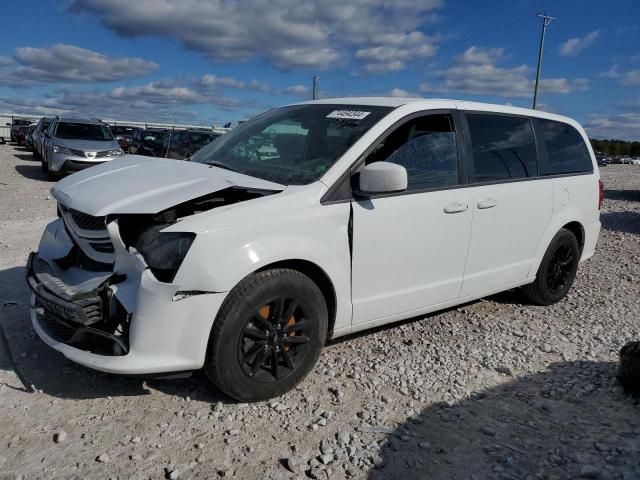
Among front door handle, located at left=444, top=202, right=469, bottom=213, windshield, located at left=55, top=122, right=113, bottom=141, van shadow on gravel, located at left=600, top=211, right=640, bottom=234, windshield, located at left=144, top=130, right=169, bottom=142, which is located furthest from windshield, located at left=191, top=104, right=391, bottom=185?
windshield, located at left=144, top=130, right=169, bottom=142

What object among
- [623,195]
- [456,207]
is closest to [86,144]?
[456,207]

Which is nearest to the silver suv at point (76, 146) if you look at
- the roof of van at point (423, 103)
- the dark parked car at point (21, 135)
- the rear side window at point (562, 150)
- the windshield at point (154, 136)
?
the windshield at point (154, 136)

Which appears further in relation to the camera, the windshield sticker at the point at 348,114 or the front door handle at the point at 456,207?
the front door handle at the point at 456,207

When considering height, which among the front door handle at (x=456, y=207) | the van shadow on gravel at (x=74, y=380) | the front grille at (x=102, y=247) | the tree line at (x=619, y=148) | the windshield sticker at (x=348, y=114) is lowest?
the van shadow on gravel at (x=74, y=380)

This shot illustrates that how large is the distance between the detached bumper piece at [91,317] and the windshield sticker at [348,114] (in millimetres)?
1943

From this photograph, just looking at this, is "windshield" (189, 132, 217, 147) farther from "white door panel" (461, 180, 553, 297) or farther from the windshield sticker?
"white door panel" (461, 180, 553, 297)

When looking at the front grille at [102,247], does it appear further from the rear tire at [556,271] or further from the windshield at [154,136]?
the windshield at [154,136]

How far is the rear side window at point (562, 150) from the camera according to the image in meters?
4.87

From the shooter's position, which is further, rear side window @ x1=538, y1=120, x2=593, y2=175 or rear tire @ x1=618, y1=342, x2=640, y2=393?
rear side window @ x1=538, y1=120, x2=593, y2=175

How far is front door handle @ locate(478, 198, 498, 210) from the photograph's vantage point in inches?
160

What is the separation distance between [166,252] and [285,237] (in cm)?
66

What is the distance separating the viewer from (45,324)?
3293 mm

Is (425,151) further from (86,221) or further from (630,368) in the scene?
(86,221)

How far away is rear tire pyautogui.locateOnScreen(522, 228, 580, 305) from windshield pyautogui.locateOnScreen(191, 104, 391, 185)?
92.6 inches
